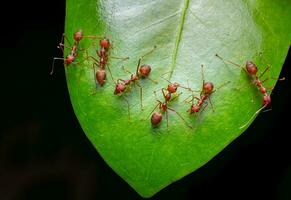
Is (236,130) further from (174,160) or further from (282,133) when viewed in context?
(282,133)

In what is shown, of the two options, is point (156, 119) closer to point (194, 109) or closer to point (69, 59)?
point (194, 109)

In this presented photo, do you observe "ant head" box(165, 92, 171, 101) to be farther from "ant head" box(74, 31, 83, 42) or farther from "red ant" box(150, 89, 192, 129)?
"ant head" box(74, 31, 83, 42)

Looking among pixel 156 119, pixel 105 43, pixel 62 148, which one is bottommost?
pixel 62 148

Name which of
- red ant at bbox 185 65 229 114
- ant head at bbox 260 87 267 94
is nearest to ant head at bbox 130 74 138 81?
red ant at bbox 185 65 229 114

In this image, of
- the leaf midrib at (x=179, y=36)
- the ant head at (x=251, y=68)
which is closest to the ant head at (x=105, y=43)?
the leaf midrib at (x=179, y=36)

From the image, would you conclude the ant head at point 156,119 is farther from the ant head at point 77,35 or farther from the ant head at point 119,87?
the ant head at point 77,35

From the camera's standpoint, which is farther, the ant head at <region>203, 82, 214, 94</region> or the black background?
the black background

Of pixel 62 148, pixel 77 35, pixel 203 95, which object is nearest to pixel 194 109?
pixel 203 95
